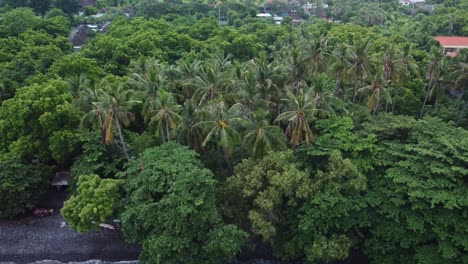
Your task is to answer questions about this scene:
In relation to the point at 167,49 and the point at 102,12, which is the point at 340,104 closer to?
the point at 167,49

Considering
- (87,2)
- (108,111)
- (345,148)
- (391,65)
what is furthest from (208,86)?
(87,2)

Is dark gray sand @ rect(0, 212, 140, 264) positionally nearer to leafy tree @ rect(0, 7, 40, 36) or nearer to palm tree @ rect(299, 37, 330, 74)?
palm tree @ rect(299, 37, 330, 74)

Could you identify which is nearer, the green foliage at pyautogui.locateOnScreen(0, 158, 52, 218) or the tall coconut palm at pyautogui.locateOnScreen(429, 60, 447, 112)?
the green foliage at pyautogui.locateOnScreen(0, 158, 52, 218)

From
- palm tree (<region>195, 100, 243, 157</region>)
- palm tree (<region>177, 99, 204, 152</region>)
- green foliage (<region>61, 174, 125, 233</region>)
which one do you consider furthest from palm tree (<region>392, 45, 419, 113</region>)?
green foliage (<region>61, 174, 125, 233</region>)

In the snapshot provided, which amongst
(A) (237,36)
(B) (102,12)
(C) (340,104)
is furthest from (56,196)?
(B) (102,12)

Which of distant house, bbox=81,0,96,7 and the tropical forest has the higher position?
distant house, bbox=81,0,96,7

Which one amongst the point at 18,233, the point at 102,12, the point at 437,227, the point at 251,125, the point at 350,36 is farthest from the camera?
the point at 102,12

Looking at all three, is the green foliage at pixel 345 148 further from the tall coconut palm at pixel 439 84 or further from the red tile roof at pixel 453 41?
the red tile roof at pixel 453 41
